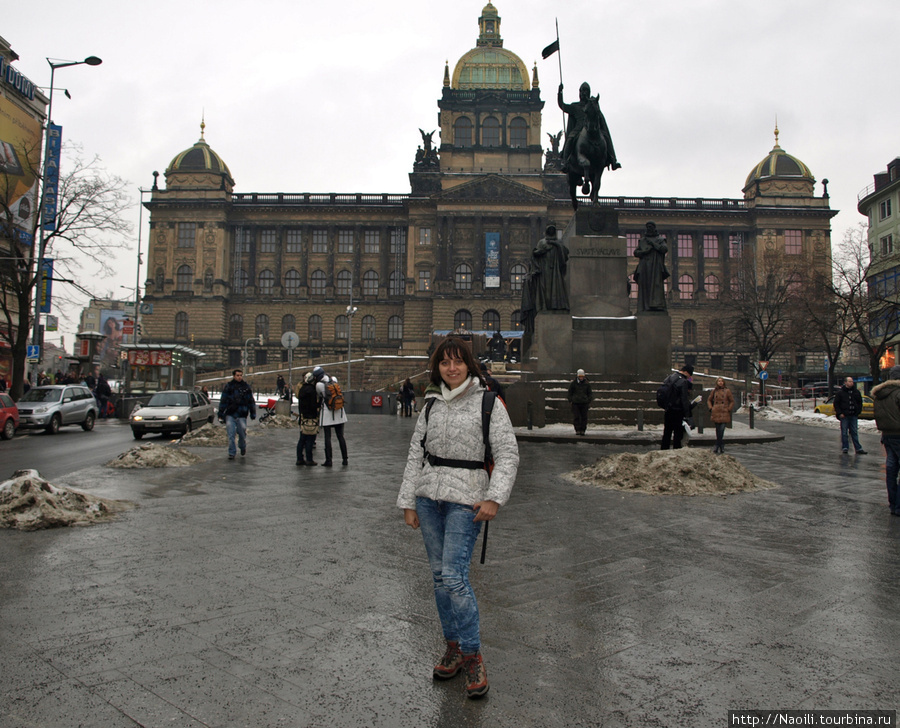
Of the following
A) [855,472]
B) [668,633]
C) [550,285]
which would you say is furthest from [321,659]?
[550,285]

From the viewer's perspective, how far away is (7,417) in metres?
20.3

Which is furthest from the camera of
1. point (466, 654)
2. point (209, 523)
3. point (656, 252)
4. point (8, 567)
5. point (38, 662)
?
point (656, 252)

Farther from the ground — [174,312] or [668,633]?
[174,312]

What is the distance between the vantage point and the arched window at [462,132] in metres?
81.0

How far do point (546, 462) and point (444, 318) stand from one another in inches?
2451

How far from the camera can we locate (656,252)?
19562 mm

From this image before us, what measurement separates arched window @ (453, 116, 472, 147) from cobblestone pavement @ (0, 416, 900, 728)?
253ft

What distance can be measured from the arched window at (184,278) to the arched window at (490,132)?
36.2 metres

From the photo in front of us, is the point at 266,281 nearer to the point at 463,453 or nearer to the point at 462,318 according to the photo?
the point at 462,318

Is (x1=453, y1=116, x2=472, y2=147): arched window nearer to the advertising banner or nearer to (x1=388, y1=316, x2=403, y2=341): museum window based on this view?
the advertising banner

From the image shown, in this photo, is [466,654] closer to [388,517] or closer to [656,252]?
[388,517]

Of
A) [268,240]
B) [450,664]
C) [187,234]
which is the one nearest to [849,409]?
[450,664]

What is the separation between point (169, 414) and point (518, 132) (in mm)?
68630

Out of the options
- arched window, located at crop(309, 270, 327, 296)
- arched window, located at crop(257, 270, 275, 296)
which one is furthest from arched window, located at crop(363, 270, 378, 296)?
arched window, located at crop(257, 270, 275, 296)
